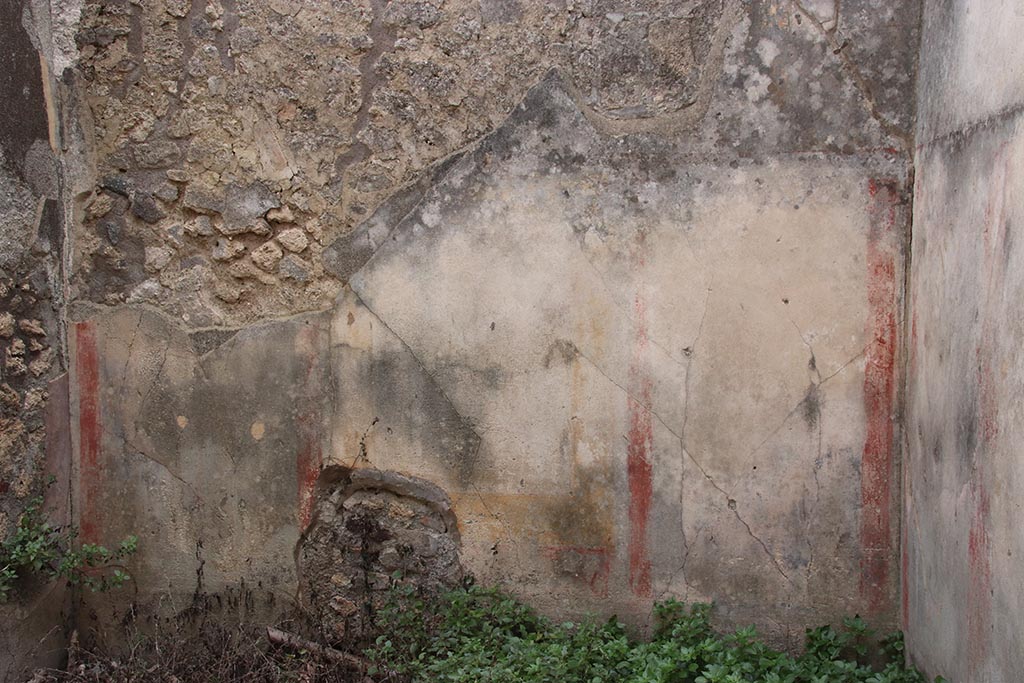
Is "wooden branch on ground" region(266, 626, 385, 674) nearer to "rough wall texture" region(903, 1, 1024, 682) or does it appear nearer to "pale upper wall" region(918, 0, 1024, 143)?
"rough wall texture" region(903, 1, 1024, 682)

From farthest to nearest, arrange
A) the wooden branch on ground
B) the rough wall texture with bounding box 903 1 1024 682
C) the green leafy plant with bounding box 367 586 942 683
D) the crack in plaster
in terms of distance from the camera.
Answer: the crack in plaster, the wooden branch on ground, the green leafy plant with bounding box 367 586 942 683, the rough wall texture with bounding box 903 1 1024 682

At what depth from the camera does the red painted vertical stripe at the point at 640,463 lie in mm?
2803

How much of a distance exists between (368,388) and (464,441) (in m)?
0.36

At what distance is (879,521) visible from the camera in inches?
108

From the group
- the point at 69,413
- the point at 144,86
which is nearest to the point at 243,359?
the point at 69,413

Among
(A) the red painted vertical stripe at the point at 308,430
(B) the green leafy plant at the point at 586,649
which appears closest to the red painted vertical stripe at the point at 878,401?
(B) the green leafy plant at the point at 586,649

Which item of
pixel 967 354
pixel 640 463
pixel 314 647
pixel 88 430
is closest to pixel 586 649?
pixel 640 463

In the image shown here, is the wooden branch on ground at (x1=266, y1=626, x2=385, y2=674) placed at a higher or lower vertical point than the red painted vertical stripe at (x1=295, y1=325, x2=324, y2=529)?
lower

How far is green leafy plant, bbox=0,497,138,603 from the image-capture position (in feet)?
8.84

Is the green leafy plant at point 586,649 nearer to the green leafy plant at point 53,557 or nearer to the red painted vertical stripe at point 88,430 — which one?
the green leafy plant at point 53,557

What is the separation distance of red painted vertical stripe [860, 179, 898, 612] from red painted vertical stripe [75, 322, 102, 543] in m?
2.47

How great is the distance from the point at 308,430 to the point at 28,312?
3.04ft

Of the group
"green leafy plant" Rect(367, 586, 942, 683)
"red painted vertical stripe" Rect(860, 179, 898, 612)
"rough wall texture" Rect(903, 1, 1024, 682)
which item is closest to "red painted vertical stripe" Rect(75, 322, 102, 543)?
"green leafy plant" Rect(367, 586, 942, 683)

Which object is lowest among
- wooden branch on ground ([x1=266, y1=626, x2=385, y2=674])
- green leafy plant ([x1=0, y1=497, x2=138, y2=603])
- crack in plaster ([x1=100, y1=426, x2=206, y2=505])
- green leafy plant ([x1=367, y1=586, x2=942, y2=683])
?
wooden branch on ground ([x1=266, y1=626, x2=385, y2=674])
